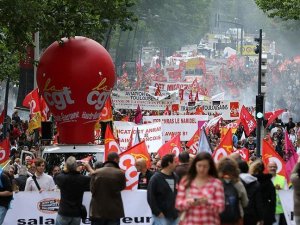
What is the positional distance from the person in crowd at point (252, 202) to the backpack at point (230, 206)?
1.48m

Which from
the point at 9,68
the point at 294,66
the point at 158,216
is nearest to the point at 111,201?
the point at 158,216

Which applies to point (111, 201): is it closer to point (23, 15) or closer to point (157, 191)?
point (157, 191)

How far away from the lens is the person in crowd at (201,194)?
1459cm

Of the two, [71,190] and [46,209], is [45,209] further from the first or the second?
[71,190]

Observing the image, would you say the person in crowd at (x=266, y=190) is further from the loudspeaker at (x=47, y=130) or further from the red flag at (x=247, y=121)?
the red flag at (x=247, y=121)

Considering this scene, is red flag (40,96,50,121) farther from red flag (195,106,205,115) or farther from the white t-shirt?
the white t-shirt

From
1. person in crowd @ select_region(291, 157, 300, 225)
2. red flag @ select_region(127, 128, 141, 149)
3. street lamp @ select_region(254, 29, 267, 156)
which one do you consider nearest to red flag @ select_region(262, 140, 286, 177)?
person in crowd @ select_region(291, 157, 300, 225)

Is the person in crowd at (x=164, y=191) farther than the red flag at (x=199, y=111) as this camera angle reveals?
No

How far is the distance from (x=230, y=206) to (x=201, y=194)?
0.98m

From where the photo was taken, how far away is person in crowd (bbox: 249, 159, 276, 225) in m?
17.8

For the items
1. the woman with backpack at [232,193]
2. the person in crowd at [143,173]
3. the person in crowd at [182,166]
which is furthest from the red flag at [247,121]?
the woman with backpack at [232,193]

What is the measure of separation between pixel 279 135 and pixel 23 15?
14161 mm

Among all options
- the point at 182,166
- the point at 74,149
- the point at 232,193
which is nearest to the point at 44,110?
the point at 74,149

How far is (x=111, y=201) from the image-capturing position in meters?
18.1
